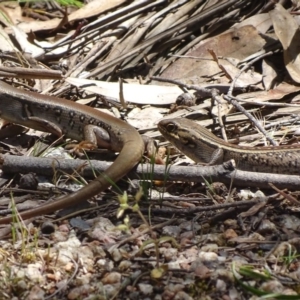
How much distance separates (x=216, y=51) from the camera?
315 inches

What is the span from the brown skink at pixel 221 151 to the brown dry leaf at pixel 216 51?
1.23 m

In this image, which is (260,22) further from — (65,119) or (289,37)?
(65,119)

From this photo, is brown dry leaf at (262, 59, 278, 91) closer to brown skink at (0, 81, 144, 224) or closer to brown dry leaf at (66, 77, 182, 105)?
brown dry leaf at (66, 77, 182, 105)

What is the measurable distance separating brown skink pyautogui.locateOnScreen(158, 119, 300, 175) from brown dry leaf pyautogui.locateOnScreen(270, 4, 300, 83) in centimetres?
143

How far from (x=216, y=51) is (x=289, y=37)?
2.78 ft

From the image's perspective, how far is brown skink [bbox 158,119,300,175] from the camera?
6.20 m

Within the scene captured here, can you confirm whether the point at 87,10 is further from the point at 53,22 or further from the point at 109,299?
the point at 109,299

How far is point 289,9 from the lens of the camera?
8172mm

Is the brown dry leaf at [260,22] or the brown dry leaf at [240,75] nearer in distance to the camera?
the brown dry leaf at [240,75]

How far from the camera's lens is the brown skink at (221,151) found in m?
6.20

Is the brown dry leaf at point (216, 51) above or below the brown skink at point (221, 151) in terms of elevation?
above

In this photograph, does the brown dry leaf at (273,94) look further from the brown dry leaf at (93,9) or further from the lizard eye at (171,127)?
the brown dry leaf at (93,9)

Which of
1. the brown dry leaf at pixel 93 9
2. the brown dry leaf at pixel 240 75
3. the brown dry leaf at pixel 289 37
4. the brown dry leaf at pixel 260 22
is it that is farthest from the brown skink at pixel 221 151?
the brown dry leaf at pixel 93 9

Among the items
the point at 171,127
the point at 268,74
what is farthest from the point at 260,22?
the point at 171,127
